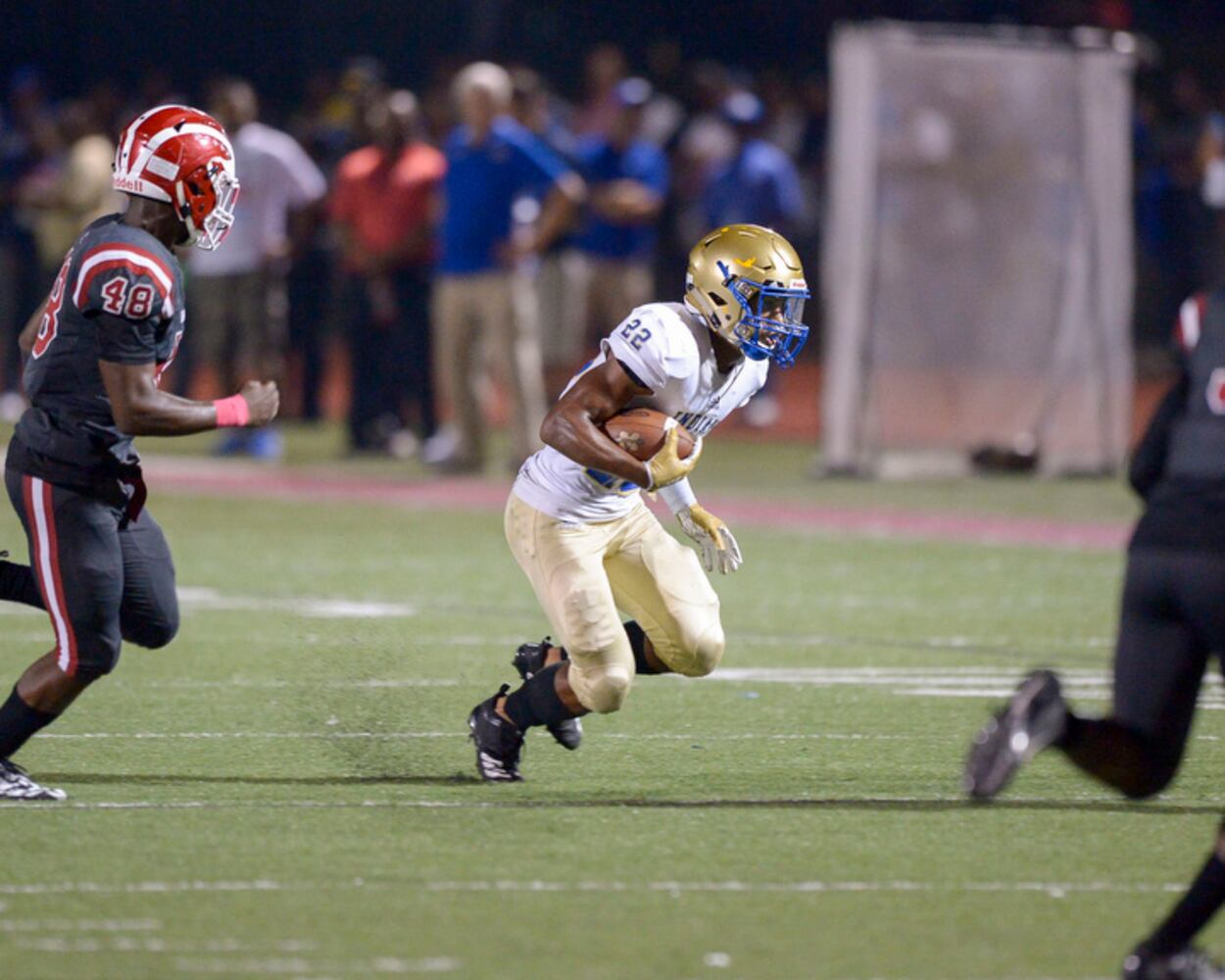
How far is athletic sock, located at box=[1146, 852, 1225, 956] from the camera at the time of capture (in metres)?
4.46

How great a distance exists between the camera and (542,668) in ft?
22.0

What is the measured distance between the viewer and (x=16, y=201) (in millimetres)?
18766

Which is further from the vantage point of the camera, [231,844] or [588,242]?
[588,242]

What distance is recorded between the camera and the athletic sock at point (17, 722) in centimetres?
613

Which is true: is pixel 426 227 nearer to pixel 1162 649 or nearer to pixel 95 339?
pixel 95 339

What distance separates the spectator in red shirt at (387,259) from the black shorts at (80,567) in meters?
8.99

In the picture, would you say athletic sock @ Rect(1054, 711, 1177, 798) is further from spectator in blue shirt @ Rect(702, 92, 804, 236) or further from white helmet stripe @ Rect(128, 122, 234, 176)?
spectator in blue shirt @ Rect(702, 92, 804, 236)

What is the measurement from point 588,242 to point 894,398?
A: 8.33 ft

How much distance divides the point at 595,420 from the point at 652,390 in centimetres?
19

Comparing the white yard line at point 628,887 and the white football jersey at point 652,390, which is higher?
the white football jersey at point 652,390

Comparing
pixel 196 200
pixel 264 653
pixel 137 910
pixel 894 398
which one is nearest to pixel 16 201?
pixel 894 398

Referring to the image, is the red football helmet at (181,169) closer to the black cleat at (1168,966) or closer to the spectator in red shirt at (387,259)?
the black cleat at (1168,966)

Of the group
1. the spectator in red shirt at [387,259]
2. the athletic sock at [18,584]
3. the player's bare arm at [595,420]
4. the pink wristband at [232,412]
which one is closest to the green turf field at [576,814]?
the athletic sock at [18,584]

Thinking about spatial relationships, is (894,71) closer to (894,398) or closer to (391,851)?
(894,398)
